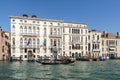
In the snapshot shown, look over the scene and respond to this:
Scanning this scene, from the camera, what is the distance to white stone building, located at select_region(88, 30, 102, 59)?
2692 inches

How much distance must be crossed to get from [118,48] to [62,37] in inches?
911

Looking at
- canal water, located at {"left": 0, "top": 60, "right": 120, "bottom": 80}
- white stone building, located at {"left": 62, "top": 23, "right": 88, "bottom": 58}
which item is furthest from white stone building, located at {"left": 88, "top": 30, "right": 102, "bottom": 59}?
canal water, located at {"left": 0, "top": 60, "right": 120, "bottom": 80}

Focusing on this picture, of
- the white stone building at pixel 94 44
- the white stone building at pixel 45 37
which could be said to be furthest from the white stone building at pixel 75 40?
the white stone building at pixel 94 44

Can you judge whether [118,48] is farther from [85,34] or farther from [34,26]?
[34,26]

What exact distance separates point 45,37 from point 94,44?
54.1 ft

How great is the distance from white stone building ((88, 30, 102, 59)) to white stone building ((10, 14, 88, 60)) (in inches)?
101

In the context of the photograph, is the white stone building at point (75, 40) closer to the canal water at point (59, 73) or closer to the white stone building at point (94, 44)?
the white stone building at point (94, 44)

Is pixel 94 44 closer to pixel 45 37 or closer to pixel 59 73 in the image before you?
pixel 45 37

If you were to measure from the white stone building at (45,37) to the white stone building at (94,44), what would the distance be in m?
2.56

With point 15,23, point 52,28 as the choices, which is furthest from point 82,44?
point 15,23

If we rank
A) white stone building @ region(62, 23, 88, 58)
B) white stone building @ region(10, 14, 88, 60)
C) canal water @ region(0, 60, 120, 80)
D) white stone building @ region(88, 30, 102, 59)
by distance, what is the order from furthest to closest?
1. white stone building @ region(88, 30, 102, 59)
2. white stone building @ region(62, 23, 88, 58)
3. white stone building @ region(10, 14, 88, 60)
4. canal water @ region(0, 60, 120, 80)

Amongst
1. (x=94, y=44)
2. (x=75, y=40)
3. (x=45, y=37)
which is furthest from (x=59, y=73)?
(x=94, y=44)

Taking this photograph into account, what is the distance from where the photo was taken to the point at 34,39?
5928 centimetres

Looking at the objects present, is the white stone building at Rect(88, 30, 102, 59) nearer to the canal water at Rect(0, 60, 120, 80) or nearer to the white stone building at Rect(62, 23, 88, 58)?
the white stone building at Rect(62, 23, 88, 58)
